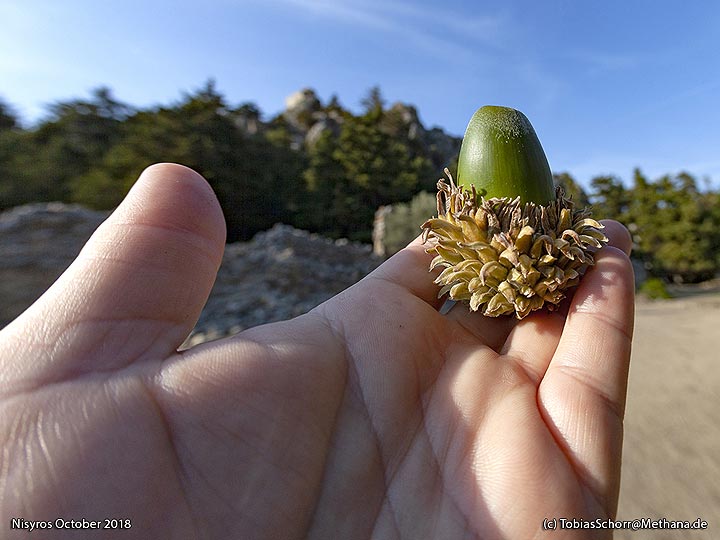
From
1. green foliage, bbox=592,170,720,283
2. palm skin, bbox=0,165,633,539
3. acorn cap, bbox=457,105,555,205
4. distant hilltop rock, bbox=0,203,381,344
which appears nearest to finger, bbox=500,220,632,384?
palm skin, bbox=0,165,633,539

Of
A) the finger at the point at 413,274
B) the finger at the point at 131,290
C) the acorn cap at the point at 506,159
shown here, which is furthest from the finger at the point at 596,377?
the finger at the point at 131,290

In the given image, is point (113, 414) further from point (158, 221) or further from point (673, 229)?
point (673, 229)

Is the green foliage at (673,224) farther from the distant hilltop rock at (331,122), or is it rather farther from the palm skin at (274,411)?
the palm skin at (274,411)

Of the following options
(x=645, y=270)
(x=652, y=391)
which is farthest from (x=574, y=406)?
(x=645, y=270)

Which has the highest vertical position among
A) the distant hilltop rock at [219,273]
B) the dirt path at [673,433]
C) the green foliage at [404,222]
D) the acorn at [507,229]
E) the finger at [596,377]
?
the acorn at [507,229]

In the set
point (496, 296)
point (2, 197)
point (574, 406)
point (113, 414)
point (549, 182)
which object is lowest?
point (2, 197)

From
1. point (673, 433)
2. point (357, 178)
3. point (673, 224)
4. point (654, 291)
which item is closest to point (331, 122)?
point (357, 178)

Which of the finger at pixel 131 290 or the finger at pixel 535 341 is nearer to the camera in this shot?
the finger at pixel 131 290
